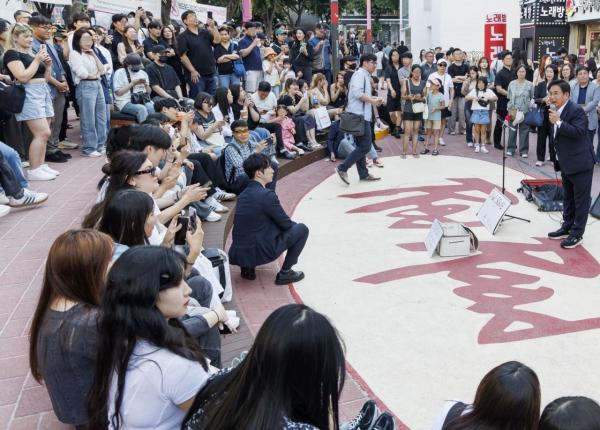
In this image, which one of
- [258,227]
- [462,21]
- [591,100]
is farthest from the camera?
[462,21]

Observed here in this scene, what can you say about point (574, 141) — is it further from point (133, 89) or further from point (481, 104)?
point (133, 89)

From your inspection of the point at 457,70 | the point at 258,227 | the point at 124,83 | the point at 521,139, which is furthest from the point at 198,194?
the point at 457,70

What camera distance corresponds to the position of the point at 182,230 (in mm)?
4582

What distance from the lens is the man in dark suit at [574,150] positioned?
256 inches

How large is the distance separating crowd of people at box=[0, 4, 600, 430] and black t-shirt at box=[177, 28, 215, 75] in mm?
28

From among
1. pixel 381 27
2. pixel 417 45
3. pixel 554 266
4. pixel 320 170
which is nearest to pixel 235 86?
pixel 320 170

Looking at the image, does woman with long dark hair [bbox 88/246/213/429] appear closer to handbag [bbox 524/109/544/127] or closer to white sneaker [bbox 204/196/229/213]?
white sneaker [bbox 204/196/229/213]

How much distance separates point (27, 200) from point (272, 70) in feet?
23.6

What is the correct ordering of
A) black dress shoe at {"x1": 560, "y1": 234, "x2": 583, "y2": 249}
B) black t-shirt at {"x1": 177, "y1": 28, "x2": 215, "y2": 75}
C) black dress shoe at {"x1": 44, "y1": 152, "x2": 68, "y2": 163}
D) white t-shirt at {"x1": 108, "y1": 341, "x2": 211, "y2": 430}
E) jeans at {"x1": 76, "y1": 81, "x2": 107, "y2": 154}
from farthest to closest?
1. black t-shirt at {"x1": 177, "y1": 28, "x2": 215, "y2": 75}
2. jeans at {"x1": 76, "y1": 81, "x2": 107, "y2": 154}
3. black dress shoe at {"x1": 44, "y1": 152, "x2": 68, "y2": 163}
4. black dress shoe at {"x1": 560, "y1": 234, "x2": 583, "y2": 249}
5. white t-shirt at {"x1": 108, "y1": 341, "x2": 211, "y2": 430}

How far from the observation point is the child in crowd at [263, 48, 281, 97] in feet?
40.2

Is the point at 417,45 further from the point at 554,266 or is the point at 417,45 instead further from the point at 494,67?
the point at 554,266

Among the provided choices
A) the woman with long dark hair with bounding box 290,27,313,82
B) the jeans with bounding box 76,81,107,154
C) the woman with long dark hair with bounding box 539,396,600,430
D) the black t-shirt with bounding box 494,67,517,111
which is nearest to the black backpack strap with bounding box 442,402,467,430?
the woman with long dark hair with bounding box 539,396,600,430

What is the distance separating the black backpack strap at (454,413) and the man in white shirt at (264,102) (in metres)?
8.14

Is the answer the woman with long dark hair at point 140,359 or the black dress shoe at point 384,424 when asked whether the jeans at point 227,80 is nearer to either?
the woman with long dark hair at point 140,359
